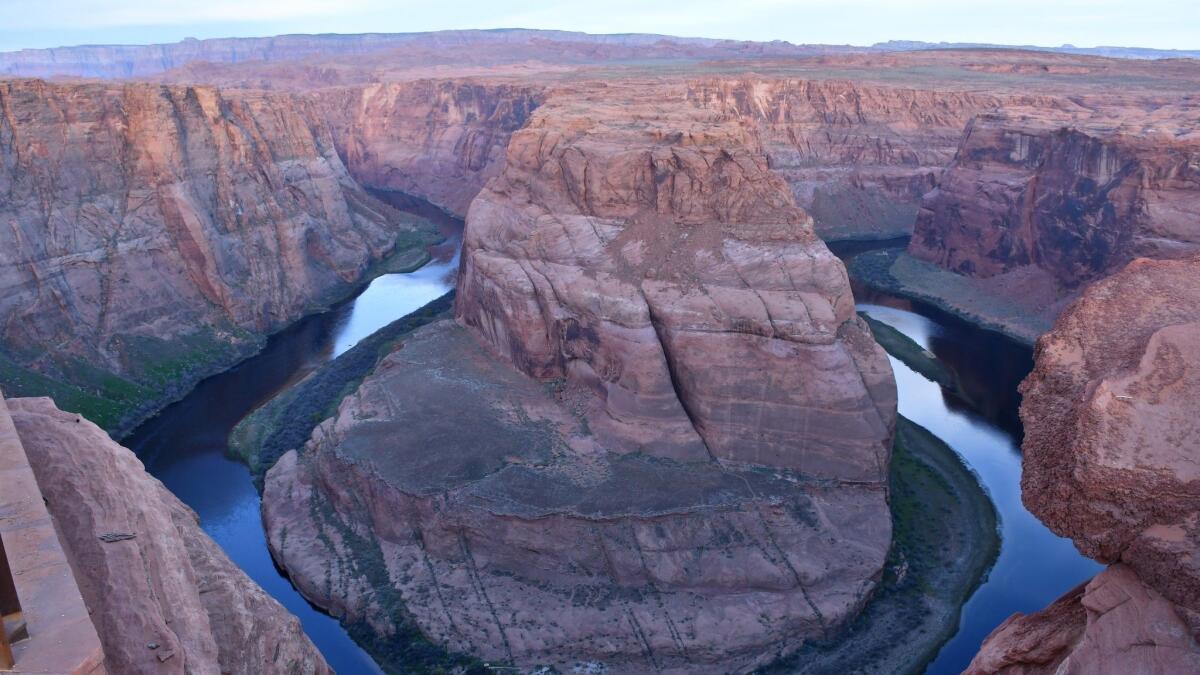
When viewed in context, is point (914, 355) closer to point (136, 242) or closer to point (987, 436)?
point (987, 436)

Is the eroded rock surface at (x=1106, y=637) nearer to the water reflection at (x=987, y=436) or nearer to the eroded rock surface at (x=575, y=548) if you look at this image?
the water reflection at (x=987, y=436)

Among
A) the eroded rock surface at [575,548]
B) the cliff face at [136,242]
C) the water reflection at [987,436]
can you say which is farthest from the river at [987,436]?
the cliff face at [136,242]

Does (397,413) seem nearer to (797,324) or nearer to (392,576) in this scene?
(392,576)

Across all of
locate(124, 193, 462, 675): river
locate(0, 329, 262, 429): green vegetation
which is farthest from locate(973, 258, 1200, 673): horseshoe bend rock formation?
locate(0, 329, 262, 429): green vegetation

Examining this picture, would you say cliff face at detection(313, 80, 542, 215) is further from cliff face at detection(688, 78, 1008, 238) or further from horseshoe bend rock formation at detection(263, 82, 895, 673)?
horseshoe bend rock formation at detection(263, 82, 895, 673)

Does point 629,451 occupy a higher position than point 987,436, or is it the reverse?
point 629,451

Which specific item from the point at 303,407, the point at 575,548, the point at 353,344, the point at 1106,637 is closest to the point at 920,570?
the point at 575,548
